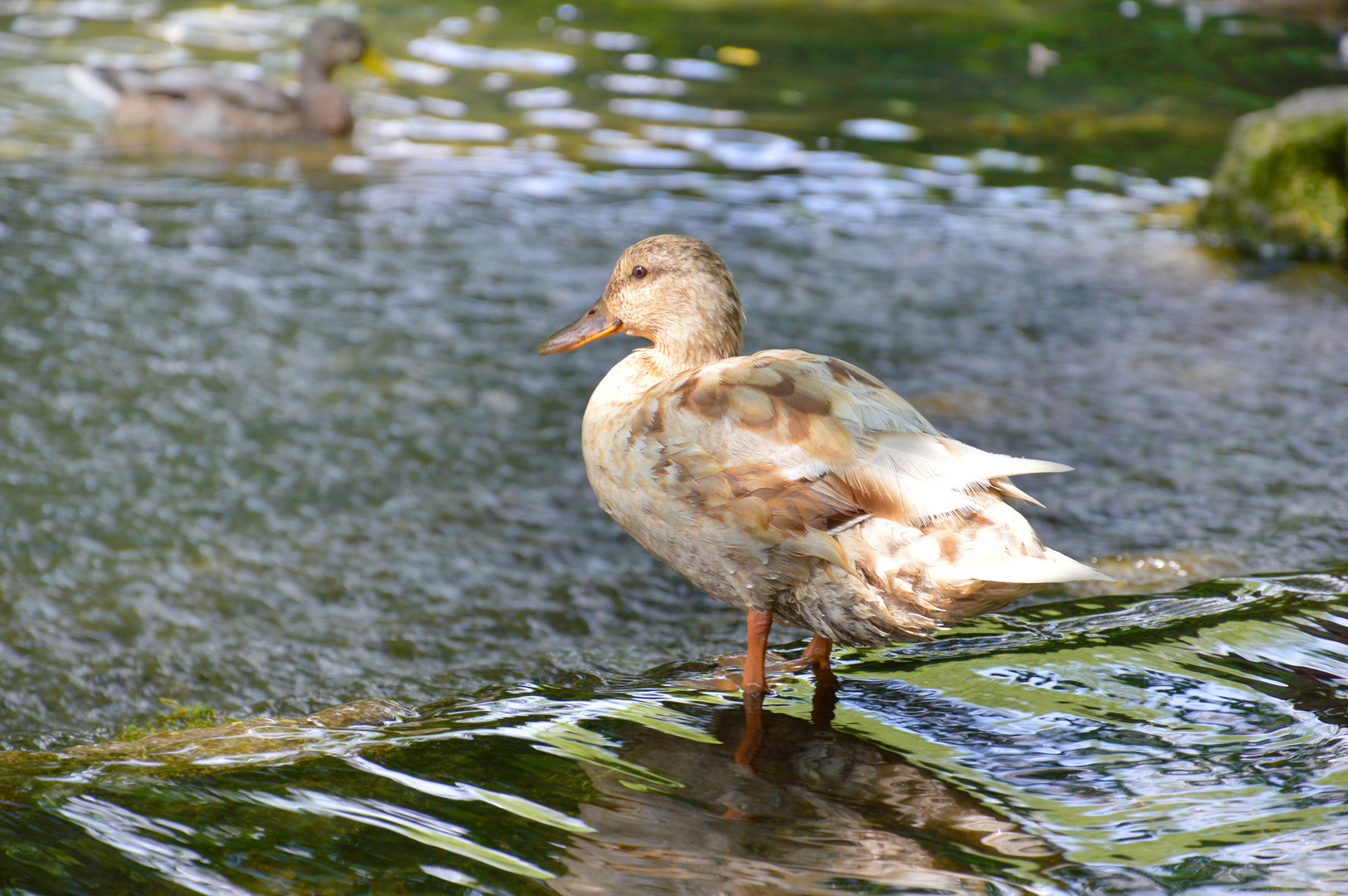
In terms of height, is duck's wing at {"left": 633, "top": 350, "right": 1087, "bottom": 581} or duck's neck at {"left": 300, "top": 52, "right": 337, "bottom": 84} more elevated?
duck's neck at {"left": 300, "top": 52, "right": 337, "bottom": 84}

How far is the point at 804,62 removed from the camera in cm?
1305

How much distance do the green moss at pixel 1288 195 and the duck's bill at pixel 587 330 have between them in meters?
6.21

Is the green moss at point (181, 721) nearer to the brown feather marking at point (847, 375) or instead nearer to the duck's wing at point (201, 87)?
the brown feather marking at point (847, 375)

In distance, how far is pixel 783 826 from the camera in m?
2.48

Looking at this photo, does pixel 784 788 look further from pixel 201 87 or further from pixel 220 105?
pixel 201 87

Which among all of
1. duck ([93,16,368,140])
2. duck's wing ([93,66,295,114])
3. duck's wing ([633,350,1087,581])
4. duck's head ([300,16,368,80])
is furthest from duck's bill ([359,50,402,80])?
duck's wing ([633,350,1087,581])

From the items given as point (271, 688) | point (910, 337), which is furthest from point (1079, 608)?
point (910, 337)

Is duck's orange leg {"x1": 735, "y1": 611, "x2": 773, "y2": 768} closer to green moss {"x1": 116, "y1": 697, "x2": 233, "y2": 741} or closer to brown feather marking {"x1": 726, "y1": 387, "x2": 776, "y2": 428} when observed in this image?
brown feather marking {"x1": 726, "y1": 387, "x2": 776, "y2": 428}

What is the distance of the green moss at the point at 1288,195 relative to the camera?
27.3 ft

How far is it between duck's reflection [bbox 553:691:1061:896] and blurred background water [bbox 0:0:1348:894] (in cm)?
1

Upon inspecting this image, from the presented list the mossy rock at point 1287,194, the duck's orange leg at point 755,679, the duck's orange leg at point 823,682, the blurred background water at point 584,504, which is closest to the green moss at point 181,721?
the blurred background water at point 584,504

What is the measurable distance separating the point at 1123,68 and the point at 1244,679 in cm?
1176

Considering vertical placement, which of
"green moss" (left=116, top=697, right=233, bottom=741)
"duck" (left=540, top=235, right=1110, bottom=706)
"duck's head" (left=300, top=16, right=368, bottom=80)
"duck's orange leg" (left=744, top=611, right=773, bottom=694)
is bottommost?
"green moss" (left=116, top=697, right=233, bottom=741)

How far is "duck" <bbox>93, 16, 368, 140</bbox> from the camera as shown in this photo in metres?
10.0
